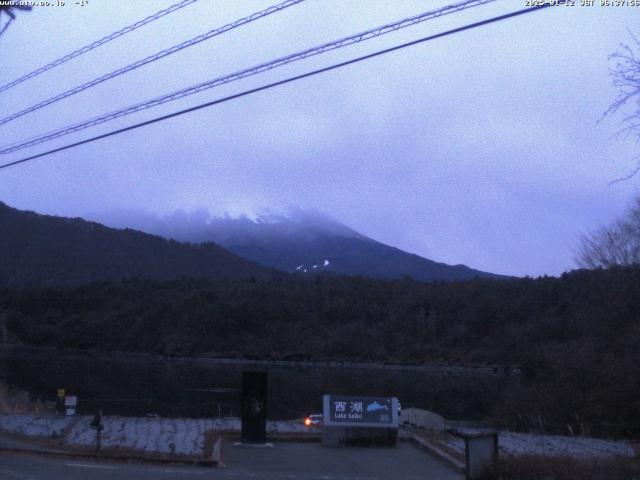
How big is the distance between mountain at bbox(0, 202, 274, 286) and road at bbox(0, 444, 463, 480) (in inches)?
5101

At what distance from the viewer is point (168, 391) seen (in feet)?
176

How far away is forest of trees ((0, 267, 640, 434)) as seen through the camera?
336 feet

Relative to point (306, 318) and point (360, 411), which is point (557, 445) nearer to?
point (360, 411)

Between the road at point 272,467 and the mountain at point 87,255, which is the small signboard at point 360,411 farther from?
the mountain at point 87,255

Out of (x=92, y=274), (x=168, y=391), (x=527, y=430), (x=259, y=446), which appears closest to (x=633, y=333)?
(x=527, y=430)

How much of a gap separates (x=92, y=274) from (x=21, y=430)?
13120 centimetres

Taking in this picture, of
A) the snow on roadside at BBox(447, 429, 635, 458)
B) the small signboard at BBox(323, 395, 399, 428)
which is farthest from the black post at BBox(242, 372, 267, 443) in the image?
the snow on roadside at BBox(447, 429, 635, 458)

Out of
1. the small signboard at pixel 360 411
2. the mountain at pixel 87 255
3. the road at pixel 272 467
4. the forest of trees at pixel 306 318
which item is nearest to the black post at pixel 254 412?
the road at pixel 272 467

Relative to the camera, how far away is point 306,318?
119 meters

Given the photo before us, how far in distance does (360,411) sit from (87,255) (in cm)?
14271

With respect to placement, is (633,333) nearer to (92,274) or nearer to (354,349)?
(354,349)

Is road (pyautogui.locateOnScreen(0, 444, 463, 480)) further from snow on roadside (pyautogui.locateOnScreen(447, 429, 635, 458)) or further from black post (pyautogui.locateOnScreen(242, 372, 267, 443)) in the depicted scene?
snow on roadside (pyautogui.locateOnScreen(447, 429, 635, 458))

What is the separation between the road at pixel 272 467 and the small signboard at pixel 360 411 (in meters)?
0.72

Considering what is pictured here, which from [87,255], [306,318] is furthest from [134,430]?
[87,255]
